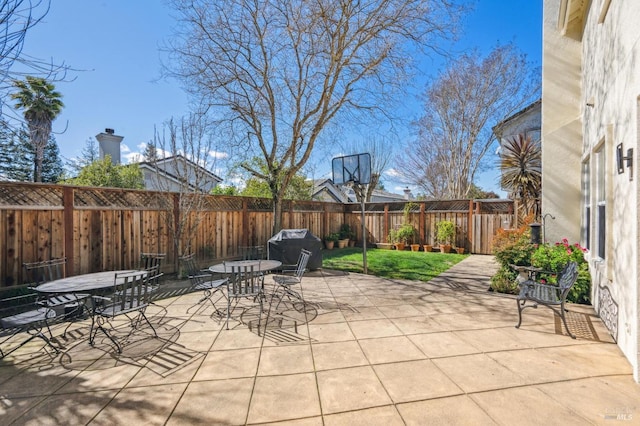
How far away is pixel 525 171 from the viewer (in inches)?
280

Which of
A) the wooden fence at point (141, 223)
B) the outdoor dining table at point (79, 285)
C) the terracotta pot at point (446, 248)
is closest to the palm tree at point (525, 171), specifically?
the wooden fence at point (141, 223)

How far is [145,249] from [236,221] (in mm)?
2543

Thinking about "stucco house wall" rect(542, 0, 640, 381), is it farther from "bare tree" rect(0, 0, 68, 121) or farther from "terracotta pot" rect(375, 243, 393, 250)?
"terracotta pot" rect(375, 243, 393, 250)

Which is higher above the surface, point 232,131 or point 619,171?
point 232,131

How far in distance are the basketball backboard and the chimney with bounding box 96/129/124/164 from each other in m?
12.2

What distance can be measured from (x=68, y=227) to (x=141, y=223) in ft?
4.30

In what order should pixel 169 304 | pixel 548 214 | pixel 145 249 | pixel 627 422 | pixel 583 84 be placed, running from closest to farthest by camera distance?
pixel 627 422
pixel 169 304
pixel 583 84
pixel 548 214
pixel 145 249

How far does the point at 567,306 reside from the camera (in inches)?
172

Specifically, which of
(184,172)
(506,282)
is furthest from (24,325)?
(506,282)

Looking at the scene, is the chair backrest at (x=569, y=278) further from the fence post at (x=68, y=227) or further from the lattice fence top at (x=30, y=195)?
the lattice fence top at (x=30, y=195)

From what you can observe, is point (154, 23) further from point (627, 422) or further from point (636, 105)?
point (627, 422)

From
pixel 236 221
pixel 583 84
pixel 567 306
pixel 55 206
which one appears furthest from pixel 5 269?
pixel 583 84

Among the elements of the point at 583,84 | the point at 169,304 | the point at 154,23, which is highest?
the point at 154,23

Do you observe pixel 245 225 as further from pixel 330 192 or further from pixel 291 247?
pixel 330 192
